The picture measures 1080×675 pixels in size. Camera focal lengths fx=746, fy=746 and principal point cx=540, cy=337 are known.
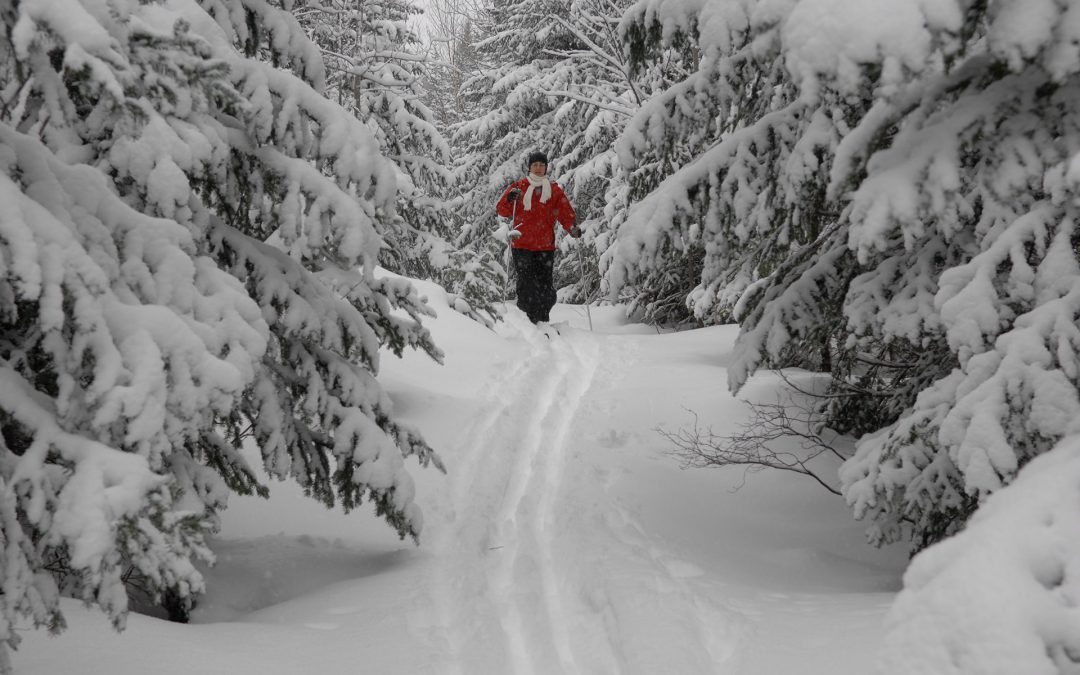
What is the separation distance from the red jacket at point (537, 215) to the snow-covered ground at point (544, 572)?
4024 millimetres

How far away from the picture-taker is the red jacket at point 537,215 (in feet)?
37.5

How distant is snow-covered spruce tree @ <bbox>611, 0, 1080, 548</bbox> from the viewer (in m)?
2.95

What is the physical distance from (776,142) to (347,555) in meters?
3.98

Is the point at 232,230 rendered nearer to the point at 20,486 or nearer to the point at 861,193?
the point at 20,486

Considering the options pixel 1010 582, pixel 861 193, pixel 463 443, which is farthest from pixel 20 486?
pixel 463 443

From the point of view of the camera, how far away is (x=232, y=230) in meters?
4.20

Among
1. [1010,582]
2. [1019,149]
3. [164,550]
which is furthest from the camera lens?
[1019,149]

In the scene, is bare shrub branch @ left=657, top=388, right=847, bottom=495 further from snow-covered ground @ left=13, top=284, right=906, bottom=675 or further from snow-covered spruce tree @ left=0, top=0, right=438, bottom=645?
snow-covered spruce tree @ left=0, top=0, right=438, bottom=645

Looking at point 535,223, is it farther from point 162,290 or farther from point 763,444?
point 162,290

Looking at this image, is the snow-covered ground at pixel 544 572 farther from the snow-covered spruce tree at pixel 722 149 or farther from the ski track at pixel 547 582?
the snow-covered spruce tree at pixel 722 149

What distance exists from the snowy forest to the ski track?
27.5 inches

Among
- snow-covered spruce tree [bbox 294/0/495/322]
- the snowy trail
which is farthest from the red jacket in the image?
the snowy trail

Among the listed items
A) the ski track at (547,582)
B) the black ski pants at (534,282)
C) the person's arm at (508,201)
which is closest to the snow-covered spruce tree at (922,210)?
the ski track at (547,582)

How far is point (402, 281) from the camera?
189 inches
